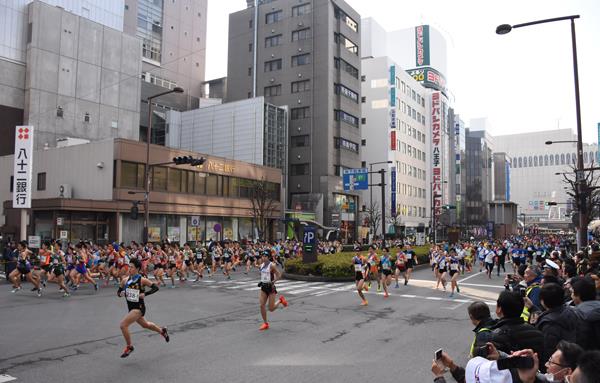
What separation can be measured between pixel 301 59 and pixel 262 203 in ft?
93.9

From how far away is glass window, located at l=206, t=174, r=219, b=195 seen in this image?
1657 inches

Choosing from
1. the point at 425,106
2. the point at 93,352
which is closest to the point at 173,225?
the point at 93,352

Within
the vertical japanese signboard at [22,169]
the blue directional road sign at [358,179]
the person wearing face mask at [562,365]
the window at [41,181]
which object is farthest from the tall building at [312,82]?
Answer: the person wearing face mask at [562,365]

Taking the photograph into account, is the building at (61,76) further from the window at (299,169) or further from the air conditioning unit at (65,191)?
the window at (299,169)

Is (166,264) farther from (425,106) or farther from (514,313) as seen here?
(425,106)

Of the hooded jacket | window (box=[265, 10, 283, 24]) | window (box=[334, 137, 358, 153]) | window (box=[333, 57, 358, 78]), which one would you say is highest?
window (box=[265, 10, 283, 24])

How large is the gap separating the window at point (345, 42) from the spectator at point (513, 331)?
208 ft

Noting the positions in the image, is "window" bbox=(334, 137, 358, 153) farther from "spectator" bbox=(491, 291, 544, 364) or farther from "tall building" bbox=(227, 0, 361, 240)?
"spectator" bbox=(491, 291, 544, 364)

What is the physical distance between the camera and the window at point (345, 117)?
6347 centimetres

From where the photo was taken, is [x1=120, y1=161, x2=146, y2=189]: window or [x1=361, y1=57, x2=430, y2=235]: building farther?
[x1=361, y1=57, x2=430, y2=235]: building

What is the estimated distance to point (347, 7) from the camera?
66.6m

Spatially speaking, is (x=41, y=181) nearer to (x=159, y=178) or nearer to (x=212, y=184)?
(x=159, y=178)

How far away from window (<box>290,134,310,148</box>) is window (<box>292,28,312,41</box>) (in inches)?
531

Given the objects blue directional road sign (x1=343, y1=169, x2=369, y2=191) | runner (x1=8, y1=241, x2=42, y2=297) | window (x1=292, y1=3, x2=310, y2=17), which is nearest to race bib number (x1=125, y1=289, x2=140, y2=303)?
runner (x1=8, y1=241, x2=42, y2=297)
